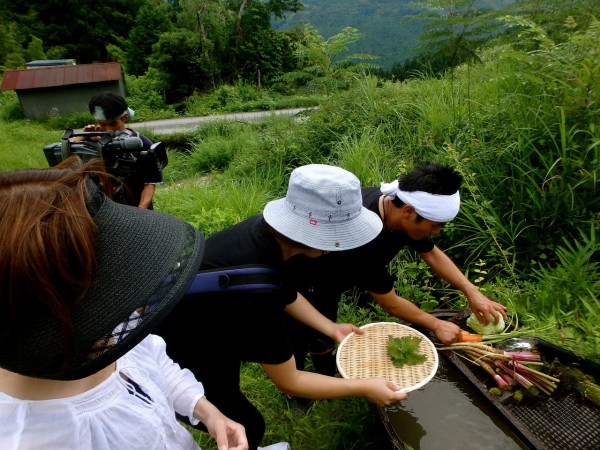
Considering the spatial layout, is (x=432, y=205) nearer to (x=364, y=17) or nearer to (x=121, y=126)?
(x=121, y=126)

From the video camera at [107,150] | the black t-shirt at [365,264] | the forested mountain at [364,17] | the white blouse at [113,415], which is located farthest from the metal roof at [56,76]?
the forested mountain at [364,17]

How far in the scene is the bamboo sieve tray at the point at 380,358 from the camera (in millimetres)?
1630

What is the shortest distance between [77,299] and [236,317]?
2.58ft

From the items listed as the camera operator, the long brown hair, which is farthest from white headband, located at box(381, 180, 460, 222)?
the camera operator

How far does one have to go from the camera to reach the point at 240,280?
137cm

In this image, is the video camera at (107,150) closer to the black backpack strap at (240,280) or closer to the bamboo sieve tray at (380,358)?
the black backpack strap at (240,280)

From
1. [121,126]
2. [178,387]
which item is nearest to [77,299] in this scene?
[178,387]

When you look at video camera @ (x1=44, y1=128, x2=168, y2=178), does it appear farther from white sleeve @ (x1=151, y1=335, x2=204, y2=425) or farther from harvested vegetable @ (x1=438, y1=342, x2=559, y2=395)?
harvested vegetable @ (x1=438, y1=342, x2=559, y2=395)

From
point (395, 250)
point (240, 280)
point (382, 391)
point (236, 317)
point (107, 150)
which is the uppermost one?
point (107, 150)

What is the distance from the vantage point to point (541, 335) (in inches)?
83.8

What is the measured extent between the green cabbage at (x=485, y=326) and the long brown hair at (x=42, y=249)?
2.01 m

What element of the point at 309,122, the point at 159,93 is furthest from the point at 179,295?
the point at 159,93

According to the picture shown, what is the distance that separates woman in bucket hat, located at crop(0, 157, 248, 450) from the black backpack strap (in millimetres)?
468

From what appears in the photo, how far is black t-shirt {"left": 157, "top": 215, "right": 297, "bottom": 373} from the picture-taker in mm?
1350
